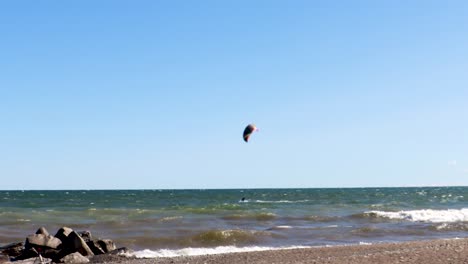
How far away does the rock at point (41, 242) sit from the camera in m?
15.6

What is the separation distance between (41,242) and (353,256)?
338 inches

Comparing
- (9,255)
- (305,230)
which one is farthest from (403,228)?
(9,255)

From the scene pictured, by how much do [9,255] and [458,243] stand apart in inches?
461

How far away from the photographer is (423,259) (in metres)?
10.5

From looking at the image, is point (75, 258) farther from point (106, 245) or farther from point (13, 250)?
point (13, 250)

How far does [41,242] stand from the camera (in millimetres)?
15688

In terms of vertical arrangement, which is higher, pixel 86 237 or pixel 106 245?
pixel 86 237

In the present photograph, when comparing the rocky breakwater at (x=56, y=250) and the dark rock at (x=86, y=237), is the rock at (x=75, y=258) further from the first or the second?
the dark rock at (x=86, y=237)

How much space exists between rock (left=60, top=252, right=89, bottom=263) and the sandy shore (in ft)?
0.85

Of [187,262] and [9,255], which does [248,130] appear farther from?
[9,255]

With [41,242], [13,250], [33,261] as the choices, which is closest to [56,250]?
[41,242]

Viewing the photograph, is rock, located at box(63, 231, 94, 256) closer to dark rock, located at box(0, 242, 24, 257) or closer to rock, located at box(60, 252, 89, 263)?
rock, located at box(60, 252, 89, 263)

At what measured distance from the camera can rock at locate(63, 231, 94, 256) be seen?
1563 centimetres

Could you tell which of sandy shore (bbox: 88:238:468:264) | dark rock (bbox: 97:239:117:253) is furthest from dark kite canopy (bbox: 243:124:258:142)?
dark rock (bbox: 97:239:117:253)
